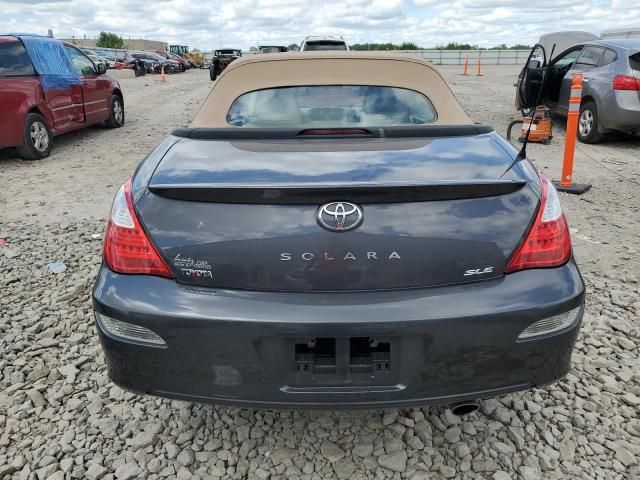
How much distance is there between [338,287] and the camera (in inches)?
73.4

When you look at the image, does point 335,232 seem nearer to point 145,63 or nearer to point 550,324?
point 550,324

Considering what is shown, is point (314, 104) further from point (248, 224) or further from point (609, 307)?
point (609, 307)

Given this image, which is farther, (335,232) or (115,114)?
(115,114)

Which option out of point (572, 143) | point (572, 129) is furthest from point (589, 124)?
point (572, 143)

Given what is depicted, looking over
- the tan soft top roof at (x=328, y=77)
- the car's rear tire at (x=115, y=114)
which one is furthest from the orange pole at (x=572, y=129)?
the car's rear tire at (x=115, y=114)

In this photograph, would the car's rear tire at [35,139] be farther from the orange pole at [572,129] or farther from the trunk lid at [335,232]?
the orange pole at [572,129]

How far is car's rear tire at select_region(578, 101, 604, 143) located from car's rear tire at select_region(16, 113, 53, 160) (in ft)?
28.4

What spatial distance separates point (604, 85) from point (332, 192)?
831cm

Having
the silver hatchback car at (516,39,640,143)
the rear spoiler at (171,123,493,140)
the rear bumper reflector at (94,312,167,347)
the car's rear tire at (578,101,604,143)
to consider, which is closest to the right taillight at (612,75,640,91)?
the silver hatchback car at (516,39,640,143)

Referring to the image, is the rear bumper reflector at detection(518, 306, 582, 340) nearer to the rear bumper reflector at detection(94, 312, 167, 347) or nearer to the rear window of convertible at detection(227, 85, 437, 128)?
the rear bumper reflector at detection(94, 312, 167, 347)

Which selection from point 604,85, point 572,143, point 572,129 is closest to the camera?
point 572,143

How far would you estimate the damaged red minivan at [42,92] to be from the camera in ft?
25.4

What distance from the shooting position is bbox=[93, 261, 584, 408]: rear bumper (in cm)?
183

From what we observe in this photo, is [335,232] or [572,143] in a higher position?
[335,232]
